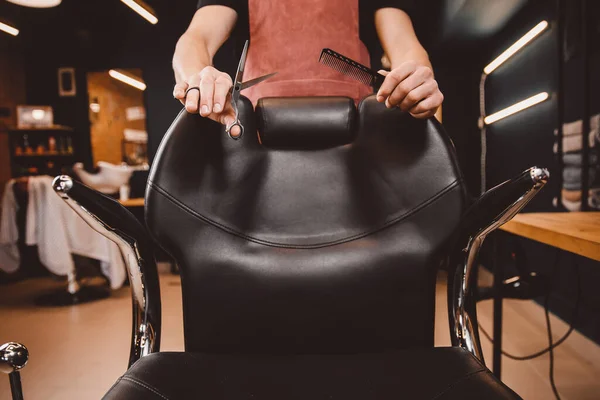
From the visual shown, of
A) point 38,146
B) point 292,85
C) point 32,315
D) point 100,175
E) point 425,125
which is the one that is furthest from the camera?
point 38,146

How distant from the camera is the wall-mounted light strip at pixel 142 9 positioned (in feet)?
14.8

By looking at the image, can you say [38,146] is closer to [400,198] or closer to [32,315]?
[32,315]

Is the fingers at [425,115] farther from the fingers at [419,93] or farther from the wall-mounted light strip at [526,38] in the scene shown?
the wall-mounted light strip at [526,38]

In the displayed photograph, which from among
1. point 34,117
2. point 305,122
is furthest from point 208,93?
point 34,117

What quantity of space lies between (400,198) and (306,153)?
23cm

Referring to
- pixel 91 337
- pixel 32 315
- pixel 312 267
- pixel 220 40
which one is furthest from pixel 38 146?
pixel 312 267

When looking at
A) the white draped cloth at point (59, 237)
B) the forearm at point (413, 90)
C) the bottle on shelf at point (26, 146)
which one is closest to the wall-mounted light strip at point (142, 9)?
the white draped cloth at point (59, 237)

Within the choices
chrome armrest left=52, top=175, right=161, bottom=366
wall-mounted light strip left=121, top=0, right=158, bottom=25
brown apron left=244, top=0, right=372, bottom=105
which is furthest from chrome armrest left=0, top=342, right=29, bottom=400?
wall-mounted light strip left=121, top=0, right=158, bottom=25

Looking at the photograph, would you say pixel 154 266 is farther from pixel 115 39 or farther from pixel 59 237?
pixel 115 39

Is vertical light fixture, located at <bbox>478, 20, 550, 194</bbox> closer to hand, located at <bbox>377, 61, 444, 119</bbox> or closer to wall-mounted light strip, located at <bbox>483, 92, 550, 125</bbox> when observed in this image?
wall-mounted light strip, located at <bbox>483, 92, 550, 125</bbox>

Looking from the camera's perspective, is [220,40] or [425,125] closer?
[425,125]

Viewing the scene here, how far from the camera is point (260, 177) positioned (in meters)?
0.91

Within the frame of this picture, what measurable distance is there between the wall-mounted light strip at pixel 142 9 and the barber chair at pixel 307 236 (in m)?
4.45

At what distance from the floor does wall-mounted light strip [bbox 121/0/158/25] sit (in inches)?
124
